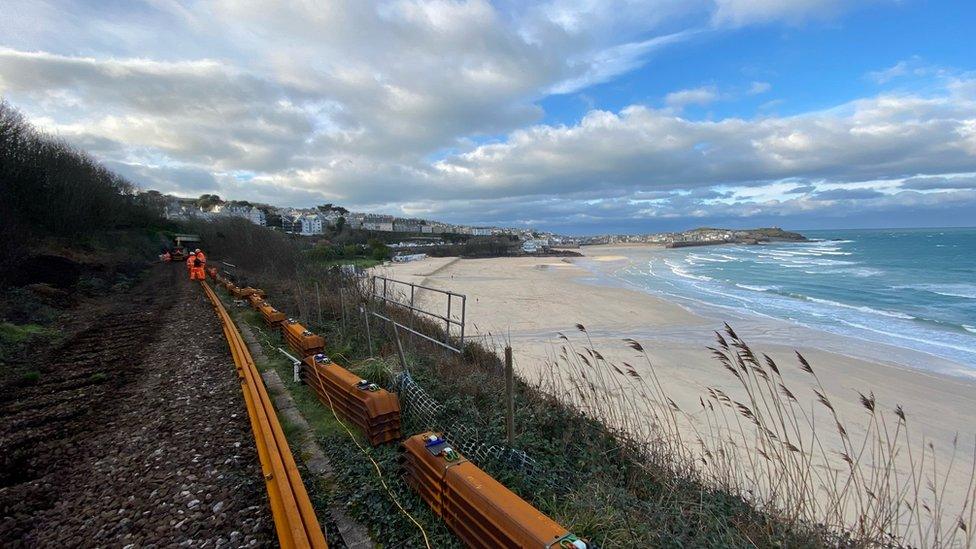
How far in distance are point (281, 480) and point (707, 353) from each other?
534 inches

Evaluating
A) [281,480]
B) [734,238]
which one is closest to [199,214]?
[281,480]

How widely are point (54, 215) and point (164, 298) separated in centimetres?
997

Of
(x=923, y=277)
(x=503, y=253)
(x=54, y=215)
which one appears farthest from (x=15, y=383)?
(x=503, y=253)

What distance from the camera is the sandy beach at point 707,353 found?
9656mm

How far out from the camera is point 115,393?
582cm

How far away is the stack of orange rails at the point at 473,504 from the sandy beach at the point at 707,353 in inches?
184

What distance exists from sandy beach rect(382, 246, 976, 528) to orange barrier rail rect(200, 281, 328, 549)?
4203 millimetres

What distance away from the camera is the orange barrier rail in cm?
273

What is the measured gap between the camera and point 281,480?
128 inches

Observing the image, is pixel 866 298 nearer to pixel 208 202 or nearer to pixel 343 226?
pixel 343 226

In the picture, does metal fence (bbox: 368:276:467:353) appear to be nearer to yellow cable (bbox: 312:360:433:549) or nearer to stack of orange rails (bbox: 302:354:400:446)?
stack of orange rails (bbox: 302:354:400:446)

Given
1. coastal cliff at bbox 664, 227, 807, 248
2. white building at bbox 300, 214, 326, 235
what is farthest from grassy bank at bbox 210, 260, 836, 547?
coastal cliff at bbox 664, 227, 807, 248

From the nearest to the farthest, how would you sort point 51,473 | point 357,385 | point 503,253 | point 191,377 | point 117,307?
point 51,473 → point 357,385 → point 191,377 → point 117,307 → point 503,253

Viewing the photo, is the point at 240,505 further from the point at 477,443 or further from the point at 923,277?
the point at 923,277
